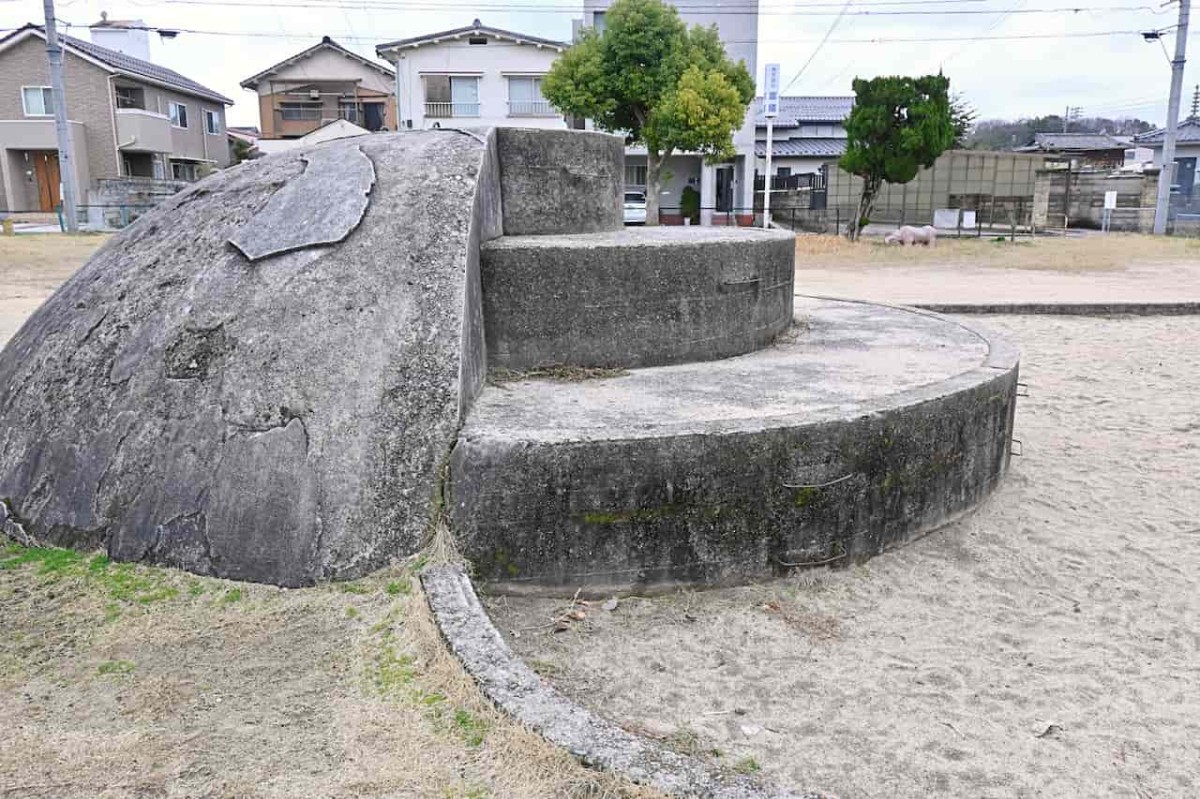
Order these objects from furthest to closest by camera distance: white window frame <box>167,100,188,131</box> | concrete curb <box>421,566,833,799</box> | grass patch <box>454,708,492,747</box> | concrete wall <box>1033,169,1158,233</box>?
1. white window frame <box>167,100,188,131</box>
2. concrete wall <box>1033,169,1158,233</box>
3. grass patch <box>454,708,492,747</box>
4. concrete curb <box>421,566,833,799</box>

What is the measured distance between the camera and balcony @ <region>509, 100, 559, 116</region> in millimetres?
31922

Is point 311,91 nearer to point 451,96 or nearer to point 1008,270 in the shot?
point 451,96

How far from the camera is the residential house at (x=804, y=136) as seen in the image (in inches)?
1436

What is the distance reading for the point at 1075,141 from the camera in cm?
4916

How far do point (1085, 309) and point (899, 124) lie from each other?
467 inches

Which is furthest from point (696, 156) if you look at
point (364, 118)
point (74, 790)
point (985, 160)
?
point (74, 790)

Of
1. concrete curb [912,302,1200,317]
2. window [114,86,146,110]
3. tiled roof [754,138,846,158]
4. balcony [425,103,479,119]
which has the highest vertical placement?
window [114,86,146,110]

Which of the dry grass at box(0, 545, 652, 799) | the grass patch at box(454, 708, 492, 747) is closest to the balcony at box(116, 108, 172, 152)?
the dry grass at box(0, 545, 652, 799)

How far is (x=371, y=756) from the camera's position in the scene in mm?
2445

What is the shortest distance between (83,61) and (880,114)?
24.8m

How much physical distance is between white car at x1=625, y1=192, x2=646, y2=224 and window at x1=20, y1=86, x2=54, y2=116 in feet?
64.2

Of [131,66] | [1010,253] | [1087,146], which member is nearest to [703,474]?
[1010,253]

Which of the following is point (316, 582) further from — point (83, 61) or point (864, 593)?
point (83, 61)

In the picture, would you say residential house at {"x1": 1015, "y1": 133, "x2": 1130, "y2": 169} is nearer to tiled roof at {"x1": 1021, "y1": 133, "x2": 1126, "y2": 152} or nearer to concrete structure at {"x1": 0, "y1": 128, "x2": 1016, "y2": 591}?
tiled roof at {"x1": 1021, "y1": 133, "x2": 1126, "y2": 152}
